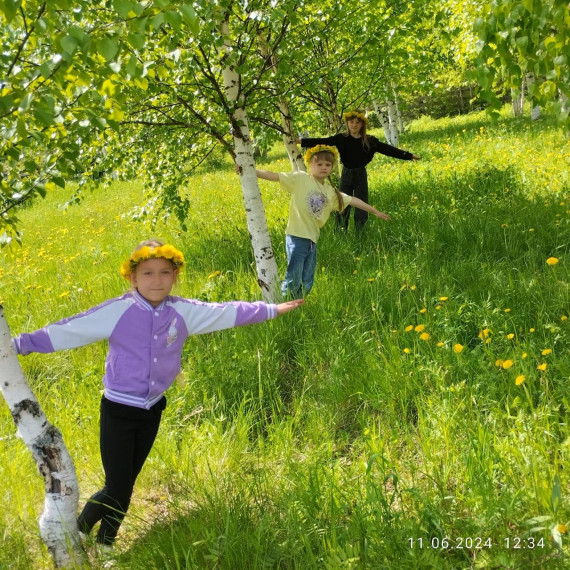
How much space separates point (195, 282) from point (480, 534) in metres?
4.17

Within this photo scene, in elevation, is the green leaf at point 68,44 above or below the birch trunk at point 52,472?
above

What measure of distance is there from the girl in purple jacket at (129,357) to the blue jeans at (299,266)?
2.10 m

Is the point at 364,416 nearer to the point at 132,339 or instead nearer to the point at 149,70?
the point at 132,339

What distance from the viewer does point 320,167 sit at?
4676mm

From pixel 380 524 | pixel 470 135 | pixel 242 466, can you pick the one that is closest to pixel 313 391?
pixel 242 466

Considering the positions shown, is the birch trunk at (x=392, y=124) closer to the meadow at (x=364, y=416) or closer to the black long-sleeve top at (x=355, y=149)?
the black long-sleeve top at (x=355, y=149)

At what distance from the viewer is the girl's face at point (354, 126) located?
6.41 m

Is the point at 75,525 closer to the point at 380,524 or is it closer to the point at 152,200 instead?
the point at 380,524

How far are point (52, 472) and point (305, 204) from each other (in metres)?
3.18

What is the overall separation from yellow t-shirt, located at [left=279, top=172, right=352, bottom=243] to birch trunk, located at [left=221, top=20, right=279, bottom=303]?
0.32 meters

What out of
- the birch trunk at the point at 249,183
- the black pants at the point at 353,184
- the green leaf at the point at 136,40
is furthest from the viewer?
the black pants at the point at 353,184

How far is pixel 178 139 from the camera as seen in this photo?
565cm
